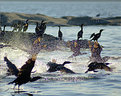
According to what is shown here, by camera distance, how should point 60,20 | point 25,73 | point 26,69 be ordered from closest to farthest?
point 26,69 → point 25,73 → point 60,20

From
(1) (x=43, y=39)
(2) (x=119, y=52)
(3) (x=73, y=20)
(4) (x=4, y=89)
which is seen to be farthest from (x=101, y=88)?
(3) (x=73, y=20)

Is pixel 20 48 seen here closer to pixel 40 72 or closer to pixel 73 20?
pixel 40 72

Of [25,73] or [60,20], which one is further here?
[60,20]

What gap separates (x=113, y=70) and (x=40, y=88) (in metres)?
3.86

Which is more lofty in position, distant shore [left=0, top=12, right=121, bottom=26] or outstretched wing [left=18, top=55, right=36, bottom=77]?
distant shore [left=0, top=12, right=121, bottom=26]

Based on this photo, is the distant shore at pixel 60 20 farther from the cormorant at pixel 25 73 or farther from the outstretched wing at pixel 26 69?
the outstretched wing at pixel 26 69

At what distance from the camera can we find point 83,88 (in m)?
12.2

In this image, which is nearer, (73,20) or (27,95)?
(27,95)

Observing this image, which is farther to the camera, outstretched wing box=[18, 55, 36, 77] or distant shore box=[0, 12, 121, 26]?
distant shore box=[0, 12, 121, 26]

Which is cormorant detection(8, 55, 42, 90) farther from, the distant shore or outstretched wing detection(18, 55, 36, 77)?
the distant shore

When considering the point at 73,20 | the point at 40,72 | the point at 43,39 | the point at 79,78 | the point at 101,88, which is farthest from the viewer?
the point at 73,20

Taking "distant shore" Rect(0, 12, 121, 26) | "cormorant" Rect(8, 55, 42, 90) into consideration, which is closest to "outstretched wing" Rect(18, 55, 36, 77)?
"cormorant" Rect(8, 55, 42, 90)

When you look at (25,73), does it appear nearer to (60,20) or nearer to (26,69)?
(26,69)

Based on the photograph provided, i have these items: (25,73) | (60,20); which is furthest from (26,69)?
(60,20)
